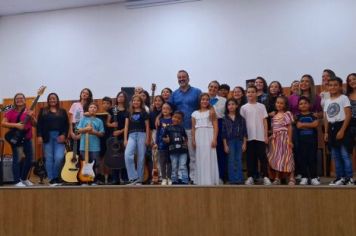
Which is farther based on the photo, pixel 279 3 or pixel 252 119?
pixel 279 3

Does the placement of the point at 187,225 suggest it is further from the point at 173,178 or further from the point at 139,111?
the point at 139,111

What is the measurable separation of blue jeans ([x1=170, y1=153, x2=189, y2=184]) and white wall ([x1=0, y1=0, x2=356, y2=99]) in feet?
9.85

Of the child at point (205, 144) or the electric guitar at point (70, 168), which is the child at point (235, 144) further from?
the electric guitar at point (70, 168)

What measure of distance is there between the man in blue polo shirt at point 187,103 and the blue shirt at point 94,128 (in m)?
1.01

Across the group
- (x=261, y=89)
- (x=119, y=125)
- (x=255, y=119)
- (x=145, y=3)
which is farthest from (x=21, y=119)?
(x=145, y=3)

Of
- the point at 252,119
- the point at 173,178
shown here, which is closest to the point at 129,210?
the point at 173,178

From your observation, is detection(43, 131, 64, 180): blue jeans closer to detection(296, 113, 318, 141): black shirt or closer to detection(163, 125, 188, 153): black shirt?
detection(163, 125, 188, 153): black shirt

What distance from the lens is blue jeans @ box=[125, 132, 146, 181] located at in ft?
16.5

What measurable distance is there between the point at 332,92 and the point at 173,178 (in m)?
1.99

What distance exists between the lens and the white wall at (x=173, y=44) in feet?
23.2

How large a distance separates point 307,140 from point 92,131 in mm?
2607

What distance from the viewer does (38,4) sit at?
320 inches

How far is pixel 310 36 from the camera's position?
7090 mm

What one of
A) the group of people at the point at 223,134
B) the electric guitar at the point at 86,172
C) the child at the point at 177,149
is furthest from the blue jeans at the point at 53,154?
the child at the point at 177,149
